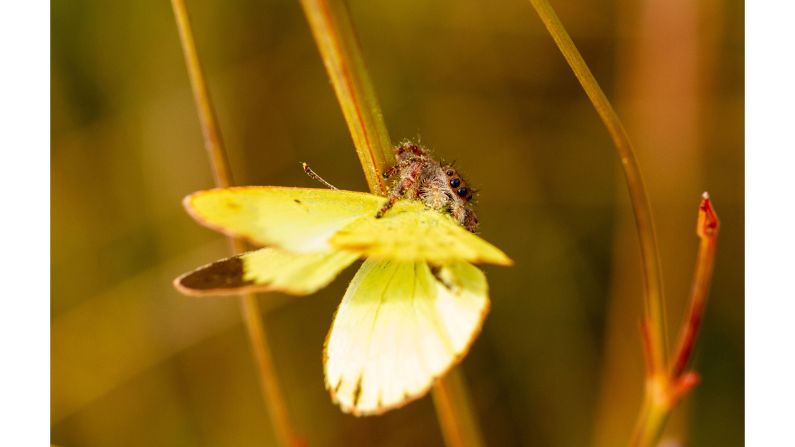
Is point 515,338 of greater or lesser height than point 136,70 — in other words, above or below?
A: below

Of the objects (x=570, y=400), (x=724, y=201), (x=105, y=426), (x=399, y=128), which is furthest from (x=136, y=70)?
(x=724, y=201)

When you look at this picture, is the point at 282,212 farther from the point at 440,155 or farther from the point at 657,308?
the point at 440,155

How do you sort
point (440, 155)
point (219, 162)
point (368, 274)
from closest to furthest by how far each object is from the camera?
point (368, 274) → point (219, 162) → point (440, 155)

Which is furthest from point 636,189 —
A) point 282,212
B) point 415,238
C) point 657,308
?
point 282,212

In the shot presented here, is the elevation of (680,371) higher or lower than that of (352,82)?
lower

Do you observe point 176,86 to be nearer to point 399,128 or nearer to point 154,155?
point 154,155

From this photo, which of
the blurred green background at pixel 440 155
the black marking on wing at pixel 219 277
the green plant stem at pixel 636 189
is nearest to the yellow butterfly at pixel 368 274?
the black marking on wing at pixel 219 277
